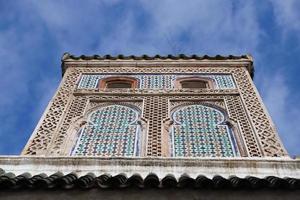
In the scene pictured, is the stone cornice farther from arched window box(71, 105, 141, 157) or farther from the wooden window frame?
the wooden window frame

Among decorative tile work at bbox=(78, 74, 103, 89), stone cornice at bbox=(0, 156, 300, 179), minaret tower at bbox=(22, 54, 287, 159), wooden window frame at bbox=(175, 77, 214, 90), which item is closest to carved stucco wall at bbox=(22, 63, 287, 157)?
minaret tower at bbox=(22, 54, 287, 159)

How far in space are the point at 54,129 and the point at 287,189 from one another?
3455mm

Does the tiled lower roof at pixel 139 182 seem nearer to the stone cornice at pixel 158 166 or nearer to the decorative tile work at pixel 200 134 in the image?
the stone cornice at pixel 158 166

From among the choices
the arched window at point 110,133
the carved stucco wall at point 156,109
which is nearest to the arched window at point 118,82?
the carved stucco wall at point 156,109

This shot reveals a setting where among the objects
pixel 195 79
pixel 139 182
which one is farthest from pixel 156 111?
pixel 139 182

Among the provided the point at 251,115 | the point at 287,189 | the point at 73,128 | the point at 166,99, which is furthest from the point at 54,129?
the point at 287,189

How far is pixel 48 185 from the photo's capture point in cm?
489

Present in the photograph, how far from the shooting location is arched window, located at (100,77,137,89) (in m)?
9.02

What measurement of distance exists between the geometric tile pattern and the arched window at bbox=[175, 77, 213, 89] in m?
0.09

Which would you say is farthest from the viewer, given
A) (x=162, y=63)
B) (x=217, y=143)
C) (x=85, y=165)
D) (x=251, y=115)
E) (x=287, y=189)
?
(x=162, y=63)

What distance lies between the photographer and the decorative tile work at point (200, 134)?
22.0 ft

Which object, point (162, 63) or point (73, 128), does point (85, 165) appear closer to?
point (73, 128)

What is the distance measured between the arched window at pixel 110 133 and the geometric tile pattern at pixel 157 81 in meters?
0.88

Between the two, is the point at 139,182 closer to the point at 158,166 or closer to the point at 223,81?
the point at 158,166
